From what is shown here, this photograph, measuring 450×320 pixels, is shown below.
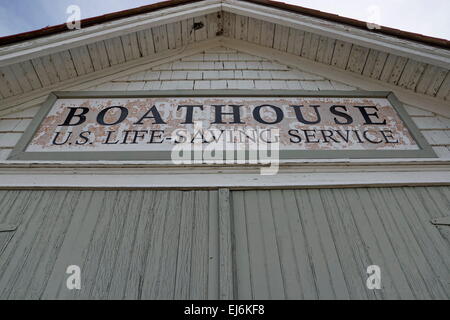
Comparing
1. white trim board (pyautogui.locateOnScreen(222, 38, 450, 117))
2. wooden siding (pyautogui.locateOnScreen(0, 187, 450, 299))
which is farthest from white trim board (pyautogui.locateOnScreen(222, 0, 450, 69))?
wooden siding (pyautogui.locateOnScreen(0, 187, 450, 299))

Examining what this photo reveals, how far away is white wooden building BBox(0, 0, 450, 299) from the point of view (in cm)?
222

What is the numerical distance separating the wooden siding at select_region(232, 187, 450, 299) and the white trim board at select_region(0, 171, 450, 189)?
0.07m

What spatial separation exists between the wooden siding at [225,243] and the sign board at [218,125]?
456 mm

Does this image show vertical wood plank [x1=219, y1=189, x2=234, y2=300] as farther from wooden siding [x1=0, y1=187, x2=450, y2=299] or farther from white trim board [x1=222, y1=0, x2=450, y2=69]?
white trim board [x1=222, y1=0, x2=450, y2=69]

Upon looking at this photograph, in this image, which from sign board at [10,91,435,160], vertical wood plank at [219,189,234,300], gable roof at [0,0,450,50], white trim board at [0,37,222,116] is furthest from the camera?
white trim board at [0,37,222,116]

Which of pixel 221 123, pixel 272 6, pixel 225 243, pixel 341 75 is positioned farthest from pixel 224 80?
pixel 225 243

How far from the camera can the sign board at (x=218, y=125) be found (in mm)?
3064

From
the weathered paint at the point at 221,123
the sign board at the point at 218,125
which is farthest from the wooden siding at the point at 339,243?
the weathered paint at the point at 221,123

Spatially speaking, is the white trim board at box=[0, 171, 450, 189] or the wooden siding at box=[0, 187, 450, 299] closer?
the wooden siding at box=[0, 187, 450, 299]

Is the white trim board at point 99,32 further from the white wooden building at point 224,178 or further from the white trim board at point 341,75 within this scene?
the white trim board at point 341,75

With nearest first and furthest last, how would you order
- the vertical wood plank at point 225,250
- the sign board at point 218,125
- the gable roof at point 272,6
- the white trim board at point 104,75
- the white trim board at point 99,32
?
the vertical wood plank at point 225,250
the sign board at point 218,125
the white trim board at point 99,32
the gable roof at point 272,6
the white trim board at point 104,75
